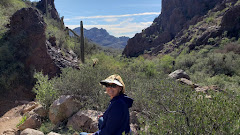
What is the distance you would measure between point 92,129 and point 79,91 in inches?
59.0

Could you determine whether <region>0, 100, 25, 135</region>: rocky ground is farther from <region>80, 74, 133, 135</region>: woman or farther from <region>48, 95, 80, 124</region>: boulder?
<region>80, 74, 133, 135</region>: woman

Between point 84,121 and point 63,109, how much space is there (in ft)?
2.70

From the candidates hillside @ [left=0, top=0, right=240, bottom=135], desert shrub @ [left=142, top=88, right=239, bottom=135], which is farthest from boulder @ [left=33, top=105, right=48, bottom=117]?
desert shrub @ [left=142, top=88, right=239, bottom=135]

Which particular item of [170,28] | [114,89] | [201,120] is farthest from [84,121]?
[170,28]

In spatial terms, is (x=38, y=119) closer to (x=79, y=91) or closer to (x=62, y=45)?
(x=79, y=91)

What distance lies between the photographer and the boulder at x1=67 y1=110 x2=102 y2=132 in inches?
157

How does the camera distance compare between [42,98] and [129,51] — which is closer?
[42,98]

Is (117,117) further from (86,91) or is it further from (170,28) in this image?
(170,28)

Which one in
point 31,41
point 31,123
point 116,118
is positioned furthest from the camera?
point 31,41

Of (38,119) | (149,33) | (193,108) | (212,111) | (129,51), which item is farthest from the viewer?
(149,33)

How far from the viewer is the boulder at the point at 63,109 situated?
14.9 feet

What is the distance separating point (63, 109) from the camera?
4.58 metres

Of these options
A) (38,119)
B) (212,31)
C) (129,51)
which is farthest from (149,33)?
(38,119)

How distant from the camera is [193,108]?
2254 millimetres
